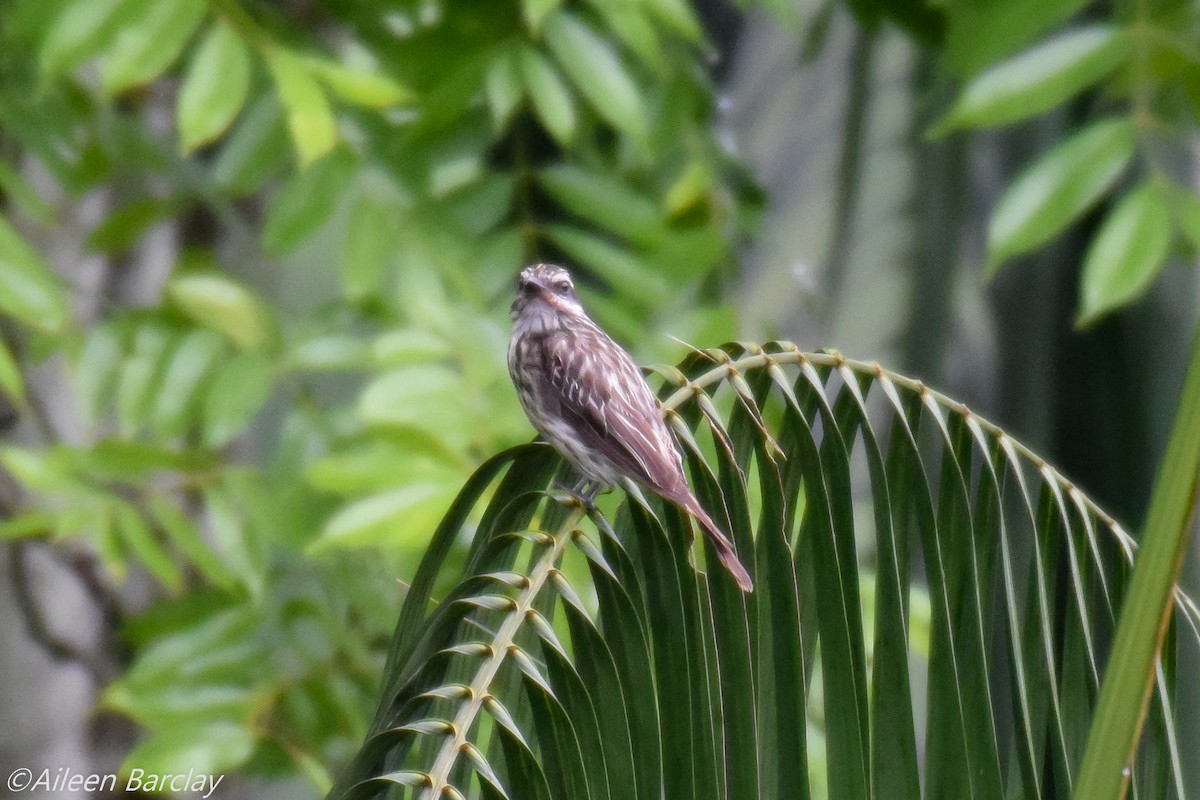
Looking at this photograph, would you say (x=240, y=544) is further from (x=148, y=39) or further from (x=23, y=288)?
(x=148, y=39)

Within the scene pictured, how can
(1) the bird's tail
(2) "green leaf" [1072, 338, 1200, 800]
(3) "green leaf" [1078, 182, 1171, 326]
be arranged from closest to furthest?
(2) "green leaf" [1072, 338, 1200, 800]
(1) the bird's tail
(3) "green leaf" [1078, 182, 1171, 326]

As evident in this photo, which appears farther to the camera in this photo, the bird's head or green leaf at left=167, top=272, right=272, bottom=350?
green leaf at left=167, top=272, right=272, bottom=350

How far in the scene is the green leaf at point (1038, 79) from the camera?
1707mm

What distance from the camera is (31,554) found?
104 inches

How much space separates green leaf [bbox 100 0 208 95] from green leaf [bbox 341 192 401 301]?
361 millimetres

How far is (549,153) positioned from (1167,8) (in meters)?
1.17

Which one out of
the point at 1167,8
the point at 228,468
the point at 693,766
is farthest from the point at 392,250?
the point at 693,766

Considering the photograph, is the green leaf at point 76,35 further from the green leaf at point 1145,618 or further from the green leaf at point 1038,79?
the green leaf at point 1145,618

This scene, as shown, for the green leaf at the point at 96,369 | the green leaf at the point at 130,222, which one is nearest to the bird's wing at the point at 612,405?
the green leaf at the point at 96,369

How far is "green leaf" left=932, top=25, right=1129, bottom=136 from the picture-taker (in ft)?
5.60

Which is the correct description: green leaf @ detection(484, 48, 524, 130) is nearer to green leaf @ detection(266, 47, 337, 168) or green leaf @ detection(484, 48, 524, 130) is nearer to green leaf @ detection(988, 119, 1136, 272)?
A: green leaf @ detection(266, 47, 337, 168)

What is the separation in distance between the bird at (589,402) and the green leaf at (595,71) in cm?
48

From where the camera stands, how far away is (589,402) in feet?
4.19

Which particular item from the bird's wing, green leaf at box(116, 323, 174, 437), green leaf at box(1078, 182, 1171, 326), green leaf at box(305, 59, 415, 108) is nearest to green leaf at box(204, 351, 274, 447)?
green leaf at box(116, 323, 174, 437)
